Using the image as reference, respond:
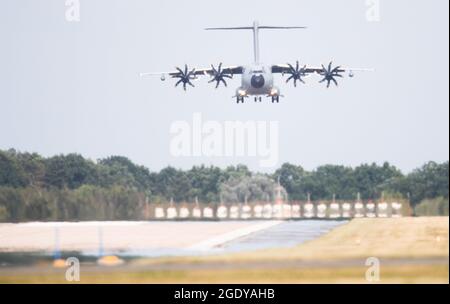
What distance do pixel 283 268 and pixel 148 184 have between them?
1762 centimetres

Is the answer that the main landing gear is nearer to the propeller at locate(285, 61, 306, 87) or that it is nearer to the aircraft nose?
the aircraft nose

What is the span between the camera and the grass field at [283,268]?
29500mm

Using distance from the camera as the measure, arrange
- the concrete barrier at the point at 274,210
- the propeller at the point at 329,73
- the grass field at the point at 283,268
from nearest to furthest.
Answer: the grass field at the point at 283,268, the concrete barrier at the point at 274,210, the propeller at the point at 329,73

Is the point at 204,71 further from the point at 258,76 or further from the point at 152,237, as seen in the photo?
the point at 152,237

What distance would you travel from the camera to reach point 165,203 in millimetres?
45719

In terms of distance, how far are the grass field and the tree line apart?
6.90 m

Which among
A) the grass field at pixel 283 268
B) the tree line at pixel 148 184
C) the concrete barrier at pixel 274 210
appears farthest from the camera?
the concrete barrier at pixel 274 210

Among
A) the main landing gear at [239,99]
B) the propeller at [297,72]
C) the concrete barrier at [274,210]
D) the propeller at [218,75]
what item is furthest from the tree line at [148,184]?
the propeller at [218,75]

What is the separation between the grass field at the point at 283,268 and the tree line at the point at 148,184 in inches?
272

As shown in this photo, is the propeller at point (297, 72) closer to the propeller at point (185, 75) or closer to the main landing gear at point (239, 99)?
the main landing gear at point (239, 99)

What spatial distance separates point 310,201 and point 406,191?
263 inches
